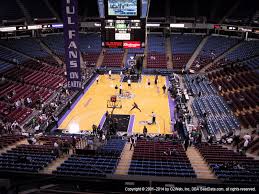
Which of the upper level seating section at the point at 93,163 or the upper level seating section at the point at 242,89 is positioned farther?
the upper level seating section at the point at 242,89

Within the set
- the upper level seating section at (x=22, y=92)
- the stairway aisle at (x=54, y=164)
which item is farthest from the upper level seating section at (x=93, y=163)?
the upper level seating section at (x=22, y=92)

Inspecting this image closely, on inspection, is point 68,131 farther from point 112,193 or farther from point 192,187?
point 192,187

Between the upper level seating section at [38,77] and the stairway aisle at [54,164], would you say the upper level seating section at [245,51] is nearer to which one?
the upper level seating section at [38,77]

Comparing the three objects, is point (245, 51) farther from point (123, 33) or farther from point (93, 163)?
point (93, 163)

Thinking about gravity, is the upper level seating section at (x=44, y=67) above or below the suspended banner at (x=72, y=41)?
below

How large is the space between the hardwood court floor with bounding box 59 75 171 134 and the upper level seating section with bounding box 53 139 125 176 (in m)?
8.01

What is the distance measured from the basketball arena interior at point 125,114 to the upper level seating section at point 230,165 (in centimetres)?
6

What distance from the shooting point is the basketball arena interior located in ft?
51.9

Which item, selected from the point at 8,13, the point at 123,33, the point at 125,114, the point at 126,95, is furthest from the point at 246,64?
the point at 8,13

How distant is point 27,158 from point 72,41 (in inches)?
270

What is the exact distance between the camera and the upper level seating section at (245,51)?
43688mm

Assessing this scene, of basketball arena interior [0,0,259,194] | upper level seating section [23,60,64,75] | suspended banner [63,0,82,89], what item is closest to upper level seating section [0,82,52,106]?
basketball arena interior [0,0,259,194]

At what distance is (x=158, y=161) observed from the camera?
18.8 metres

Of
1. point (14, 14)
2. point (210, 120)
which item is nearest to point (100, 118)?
point (210, 120)
